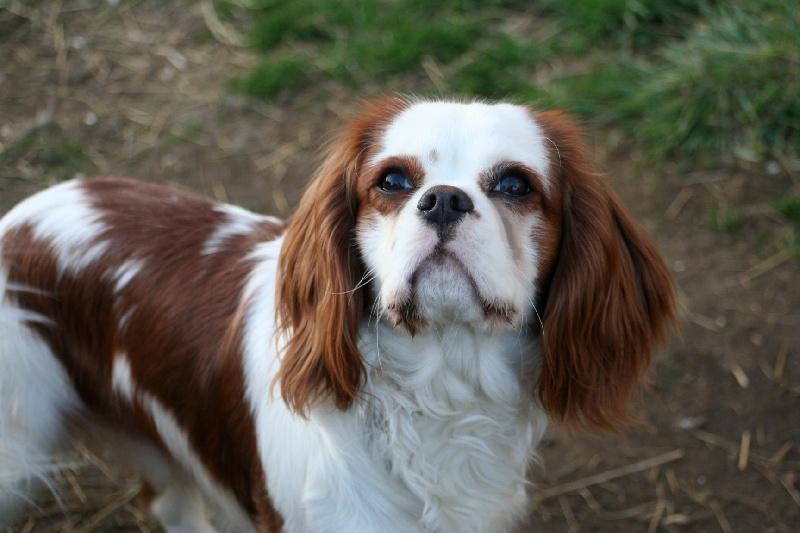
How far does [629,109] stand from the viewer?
174 inches

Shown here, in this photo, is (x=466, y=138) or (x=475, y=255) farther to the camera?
(x=466, y=138)

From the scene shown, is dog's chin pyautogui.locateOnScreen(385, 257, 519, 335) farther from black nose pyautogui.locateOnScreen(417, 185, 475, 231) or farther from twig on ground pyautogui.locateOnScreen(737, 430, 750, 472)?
twig on ground pyautogui.locateOnScreen(737, 430, 750, 472)

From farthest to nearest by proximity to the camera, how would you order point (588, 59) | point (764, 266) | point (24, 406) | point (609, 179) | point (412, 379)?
point (588, 59), point (609, 179), point (764, 266), point (24, 406), point (412, 379)

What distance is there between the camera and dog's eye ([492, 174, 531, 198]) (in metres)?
1.88

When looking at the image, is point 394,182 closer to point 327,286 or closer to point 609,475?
point 327,286

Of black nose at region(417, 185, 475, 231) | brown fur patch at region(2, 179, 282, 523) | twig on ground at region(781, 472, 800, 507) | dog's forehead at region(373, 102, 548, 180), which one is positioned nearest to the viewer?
black nose at region(417, 185, 475, 231)

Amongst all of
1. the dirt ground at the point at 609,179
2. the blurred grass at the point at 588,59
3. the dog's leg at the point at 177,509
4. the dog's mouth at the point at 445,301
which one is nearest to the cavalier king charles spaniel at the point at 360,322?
the dog's mouth at the point at 445,301

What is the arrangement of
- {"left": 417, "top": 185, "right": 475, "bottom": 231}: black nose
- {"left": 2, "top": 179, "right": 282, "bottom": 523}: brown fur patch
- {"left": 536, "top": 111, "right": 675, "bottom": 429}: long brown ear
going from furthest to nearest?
1. {"left": 2, "top": 179, "right": 282, "bottom": 523}: brown fur patch
2. {"left": 536, "top": 111, "right": 675, "bottom": 429}: long brown ear
3. {"left": 417, "top": 185, "right": 475, "bottom": 231}: black nose

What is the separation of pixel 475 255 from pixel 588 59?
11.2 ft

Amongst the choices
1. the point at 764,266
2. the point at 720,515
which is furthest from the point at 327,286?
the point at 764,266

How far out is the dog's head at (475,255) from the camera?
1.78 meters

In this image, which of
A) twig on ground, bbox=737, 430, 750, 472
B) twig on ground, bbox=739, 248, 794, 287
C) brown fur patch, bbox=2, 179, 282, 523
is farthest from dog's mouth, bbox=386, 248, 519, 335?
twig on ground, bbox=739, 248, 794, 287

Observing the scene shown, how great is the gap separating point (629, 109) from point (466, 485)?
9.40 ft

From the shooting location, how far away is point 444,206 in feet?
5.69
